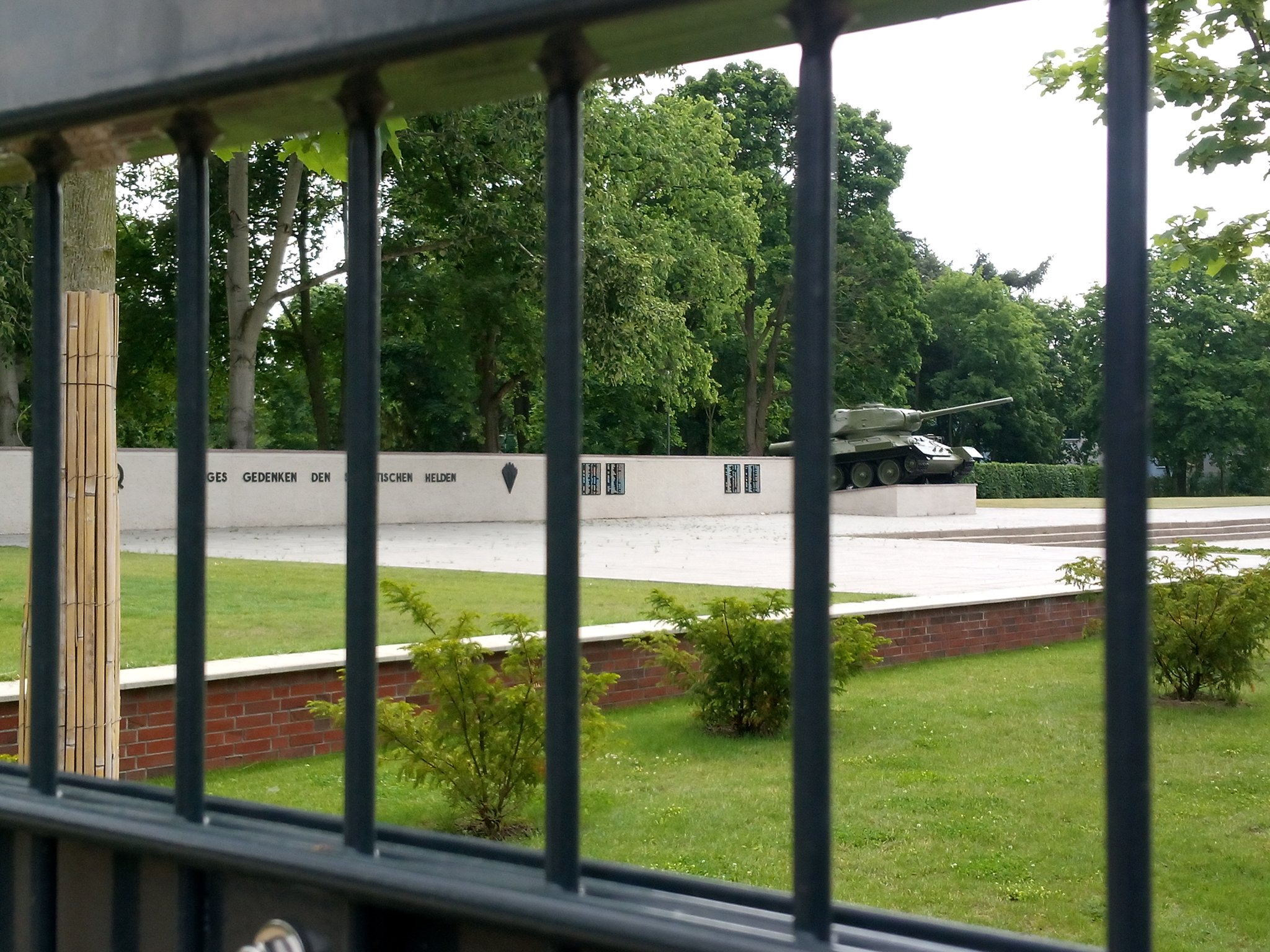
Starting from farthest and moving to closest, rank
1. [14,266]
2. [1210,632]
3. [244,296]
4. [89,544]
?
[244,296] < [14,266] < [1210,632] < [89,544]

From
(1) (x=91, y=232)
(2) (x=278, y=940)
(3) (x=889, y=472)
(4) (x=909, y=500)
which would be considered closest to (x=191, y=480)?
(2) (x=278, y=940)

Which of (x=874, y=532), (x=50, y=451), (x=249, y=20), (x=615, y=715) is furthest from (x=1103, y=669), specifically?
(x=874, y=532)

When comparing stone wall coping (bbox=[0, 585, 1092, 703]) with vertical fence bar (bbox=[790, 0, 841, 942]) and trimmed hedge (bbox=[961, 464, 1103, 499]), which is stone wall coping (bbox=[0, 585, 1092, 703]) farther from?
trimmed hedge (bbox=[961, 464, 1103, 499])

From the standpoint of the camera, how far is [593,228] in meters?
23.6

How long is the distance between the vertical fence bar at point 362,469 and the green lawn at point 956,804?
3.91 meters

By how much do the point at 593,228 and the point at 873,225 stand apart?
23747mm

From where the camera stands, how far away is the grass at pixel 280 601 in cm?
835

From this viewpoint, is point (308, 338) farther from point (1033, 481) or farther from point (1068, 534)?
point (1033, 481)

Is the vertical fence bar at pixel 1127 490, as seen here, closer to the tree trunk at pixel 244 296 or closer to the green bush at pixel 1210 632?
the green bush at pixel 1210 632

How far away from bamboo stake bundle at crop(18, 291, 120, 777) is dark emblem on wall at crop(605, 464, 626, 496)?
2518 centimetres

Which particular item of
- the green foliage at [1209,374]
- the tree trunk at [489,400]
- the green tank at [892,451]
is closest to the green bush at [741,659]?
the tree trunk at [489,400]

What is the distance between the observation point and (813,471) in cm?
94

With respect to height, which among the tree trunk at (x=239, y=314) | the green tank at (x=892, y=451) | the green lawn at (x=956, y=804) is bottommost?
the green lawn at (x=956, y=804)

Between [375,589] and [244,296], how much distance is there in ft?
79.3
